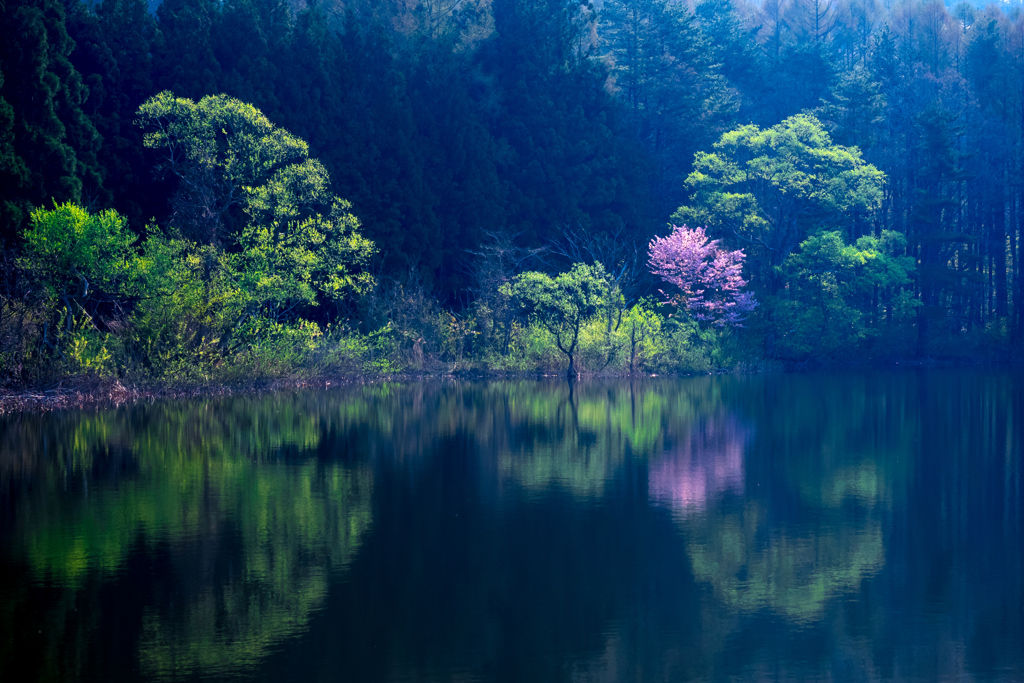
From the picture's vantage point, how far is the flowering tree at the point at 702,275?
118 ft

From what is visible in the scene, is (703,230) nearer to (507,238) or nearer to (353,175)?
(507,238)

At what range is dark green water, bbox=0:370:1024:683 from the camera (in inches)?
225

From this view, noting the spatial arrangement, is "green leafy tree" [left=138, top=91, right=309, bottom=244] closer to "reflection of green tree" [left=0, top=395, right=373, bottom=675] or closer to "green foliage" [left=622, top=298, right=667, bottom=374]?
"green foliage" [left=622, top=298, right=667, bottom=374]

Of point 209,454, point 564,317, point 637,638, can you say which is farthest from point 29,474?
point 564,317

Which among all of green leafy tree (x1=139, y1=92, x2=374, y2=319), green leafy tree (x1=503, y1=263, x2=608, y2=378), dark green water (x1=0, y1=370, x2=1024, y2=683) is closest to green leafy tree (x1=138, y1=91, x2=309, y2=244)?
green leafy tree (x1=139, y1=92, x2=374, y2=319)

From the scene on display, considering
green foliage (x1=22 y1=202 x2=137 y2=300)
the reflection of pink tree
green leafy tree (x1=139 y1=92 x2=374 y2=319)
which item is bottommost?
the reflection of pink tree

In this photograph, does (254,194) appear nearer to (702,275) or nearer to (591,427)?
(591,427)

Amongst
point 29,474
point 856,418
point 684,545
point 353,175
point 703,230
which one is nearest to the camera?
point 684,545

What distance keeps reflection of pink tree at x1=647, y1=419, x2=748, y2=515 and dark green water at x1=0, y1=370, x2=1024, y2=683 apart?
60 mm

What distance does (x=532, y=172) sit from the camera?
38.8 metres

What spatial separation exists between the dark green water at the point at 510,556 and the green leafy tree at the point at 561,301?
14937 millimetres

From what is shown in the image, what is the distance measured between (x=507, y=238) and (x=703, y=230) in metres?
7.11

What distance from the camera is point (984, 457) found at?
524 inches

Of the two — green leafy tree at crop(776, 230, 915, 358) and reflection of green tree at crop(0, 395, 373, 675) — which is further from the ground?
green leafy tree at crop(776, 230, 915, 358)
